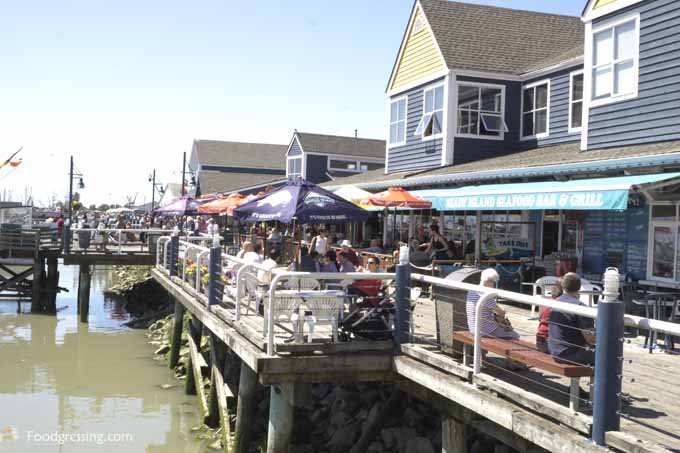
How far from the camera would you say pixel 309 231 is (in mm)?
24500

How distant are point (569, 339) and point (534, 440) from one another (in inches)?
36.7

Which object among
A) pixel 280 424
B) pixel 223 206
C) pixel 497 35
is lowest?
pixel 280 424

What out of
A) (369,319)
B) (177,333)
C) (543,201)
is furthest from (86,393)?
(543,201)

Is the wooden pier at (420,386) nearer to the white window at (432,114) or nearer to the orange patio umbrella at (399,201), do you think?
the orange patio umbrella at (399,201)

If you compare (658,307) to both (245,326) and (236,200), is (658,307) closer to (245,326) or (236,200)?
(245,326)

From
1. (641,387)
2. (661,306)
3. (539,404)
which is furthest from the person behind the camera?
(661,306)

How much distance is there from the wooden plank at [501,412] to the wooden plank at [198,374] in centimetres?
706

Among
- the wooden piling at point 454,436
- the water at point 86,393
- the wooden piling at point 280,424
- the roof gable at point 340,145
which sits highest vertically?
the roof gable at point 340,145

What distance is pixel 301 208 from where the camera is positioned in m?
10.2

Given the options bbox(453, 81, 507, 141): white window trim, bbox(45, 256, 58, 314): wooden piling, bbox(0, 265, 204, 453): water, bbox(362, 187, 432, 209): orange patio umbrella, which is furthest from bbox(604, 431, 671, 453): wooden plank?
bbox(45, 256, 58, 314): wooden piling

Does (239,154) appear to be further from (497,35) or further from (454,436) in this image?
(454,436)

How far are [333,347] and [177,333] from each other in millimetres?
10683

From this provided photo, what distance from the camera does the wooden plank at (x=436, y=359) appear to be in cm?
694

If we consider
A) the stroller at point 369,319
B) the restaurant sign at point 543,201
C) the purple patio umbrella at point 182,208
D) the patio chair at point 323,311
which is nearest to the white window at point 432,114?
the restaurant sign at point 543,201
